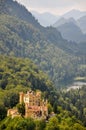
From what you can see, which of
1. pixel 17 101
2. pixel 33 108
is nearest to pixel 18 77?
pixel 17 101

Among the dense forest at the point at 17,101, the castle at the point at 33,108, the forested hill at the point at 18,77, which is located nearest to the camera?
the dense forest at the point at 17,101

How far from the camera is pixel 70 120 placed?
9775 cm

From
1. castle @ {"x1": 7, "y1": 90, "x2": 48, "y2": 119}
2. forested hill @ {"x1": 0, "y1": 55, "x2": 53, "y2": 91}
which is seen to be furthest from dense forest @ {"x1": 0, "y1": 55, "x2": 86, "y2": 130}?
castle @ {"x1": 7, "y1": 90, "x2": 48, "y2": 119}

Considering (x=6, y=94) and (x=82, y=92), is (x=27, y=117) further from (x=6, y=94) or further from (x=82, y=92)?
(x=82, y=92)

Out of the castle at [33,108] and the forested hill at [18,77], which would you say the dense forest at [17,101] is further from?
the castle at [33,108]

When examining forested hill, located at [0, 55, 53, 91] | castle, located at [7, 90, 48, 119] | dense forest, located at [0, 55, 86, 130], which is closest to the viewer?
dense forest, located at [0, 55, 86, 130]

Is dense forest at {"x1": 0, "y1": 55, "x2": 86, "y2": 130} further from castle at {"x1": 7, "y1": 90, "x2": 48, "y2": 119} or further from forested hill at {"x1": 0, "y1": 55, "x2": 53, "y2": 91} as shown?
castle at {"x1": 7, "y1": 90, "x2": 48, "y2": 119}

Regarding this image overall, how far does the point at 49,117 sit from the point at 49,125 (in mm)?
4765

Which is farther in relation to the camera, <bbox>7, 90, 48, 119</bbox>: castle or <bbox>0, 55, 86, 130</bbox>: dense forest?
<bbox>7, 90, 48, 119</bbox>: castle

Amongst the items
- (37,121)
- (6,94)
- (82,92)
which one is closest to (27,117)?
(37,121)

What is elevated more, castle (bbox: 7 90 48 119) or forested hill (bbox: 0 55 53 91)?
forested hill (bbox: 0 55 53 91)

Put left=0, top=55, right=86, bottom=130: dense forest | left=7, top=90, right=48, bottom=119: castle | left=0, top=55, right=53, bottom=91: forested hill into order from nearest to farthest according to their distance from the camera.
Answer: left=0, top=55, right=86, bottom=130: dense forest, left=7, top=90, right=48, bottom=119: castle, left=0, top=55, right=53, bottom=91: forested hill

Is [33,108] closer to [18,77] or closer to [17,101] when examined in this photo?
[17,101]

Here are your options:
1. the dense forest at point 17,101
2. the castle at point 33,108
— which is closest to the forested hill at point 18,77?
the dense forest at point 17,101
